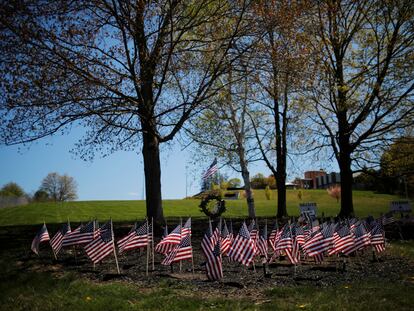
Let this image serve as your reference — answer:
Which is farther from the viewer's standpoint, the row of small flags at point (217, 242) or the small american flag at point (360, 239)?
the small american flag at point (360, 239)

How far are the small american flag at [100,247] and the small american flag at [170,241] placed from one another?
114cm

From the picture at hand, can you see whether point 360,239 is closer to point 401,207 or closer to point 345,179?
point 401,207

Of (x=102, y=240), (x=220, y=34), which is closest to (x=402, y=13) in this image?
(x=220, y=34)

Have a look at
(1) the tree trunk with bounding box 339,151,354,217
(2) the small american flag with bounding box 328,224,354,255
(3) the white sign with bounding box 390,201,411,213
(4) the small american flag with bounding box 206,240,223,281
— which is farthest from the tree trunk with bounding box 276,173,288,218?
(4) the small american flag with bounding box 206,240,223,281

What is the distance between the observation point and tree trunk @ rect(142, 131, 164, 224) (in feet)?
55.1

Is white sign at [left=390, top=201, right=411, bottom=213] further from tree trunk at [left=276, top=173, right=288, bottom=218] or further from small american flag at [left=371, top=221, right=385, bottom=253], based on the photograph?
tree trunk at [left=276, top=173, right=288, bottom=218]

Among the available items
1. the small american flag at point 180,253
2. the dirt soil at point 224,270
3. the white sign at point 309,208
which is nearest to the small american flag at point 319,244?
the dirt soil at point 224,270

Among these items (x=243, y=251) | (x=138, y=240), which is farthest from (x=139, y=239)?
(x=243, y=251)

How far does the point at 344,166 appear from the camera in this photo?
24.0m

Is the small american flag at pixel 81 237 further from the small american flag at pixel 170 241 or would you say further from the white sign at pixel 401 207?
the white sign at pixel 401 207

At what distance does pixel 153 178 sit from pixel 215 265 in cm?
821

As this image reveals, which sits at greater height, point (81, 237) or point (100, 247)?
point (81, 237)

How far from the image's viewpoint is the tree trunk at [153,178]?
1680cm

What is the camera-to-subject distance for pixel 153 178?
55.4 ft
